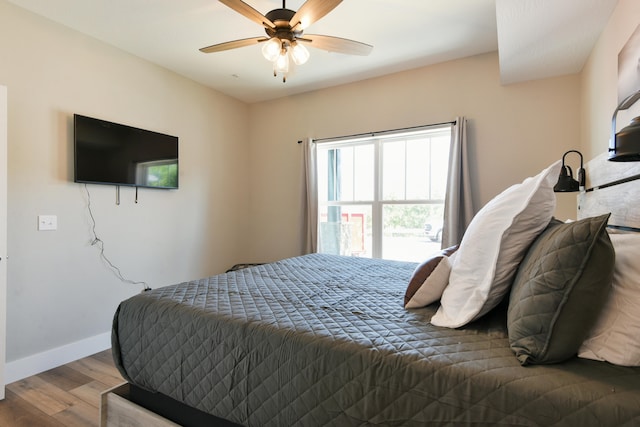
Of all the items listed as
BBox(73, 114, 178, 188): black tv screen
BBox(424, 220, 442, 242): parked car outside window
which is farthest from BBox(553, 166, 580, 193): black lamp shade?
BBox(73, 114, 178, 188): black tv screen

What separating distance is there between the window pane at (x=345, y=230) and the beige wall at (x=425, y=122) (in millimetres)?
321

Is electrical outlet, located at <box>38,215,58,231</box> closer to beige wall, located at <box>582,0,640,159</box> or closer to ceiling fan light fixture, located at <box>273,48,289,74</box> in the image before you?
ceiling fan light fixture, located at <box>273,48,289,74</box>

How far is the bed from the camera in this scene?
775mm

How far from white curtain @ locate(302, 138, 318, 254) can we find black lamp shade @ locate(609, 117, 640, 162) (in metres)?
3.11

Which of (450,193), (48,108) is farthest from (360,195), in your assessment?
(48,108)

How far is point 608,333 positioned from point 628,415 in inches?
8.4

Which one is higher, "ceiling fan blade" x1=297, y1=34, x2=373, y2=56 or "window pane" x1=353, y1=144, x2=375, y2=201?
"ceiling fan blade" x1=297, y1=34, x2=373, y2=56

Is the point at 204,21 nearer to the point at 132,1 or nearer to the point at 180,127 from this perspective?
the point at 132,1

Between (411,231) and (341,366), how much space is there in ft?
8.81

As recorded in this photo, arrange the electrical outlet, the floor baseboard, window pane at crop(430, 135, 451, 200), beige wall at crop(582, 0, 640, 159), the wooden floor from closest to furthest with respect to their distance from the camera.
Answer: beige wall at crop(582, 0, 640, 159) → the wooden floor → the floor baseboard → the electrical outlet → window pane at crop(430, 135, 451, 200)

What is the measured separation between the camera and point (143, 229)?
3.15 metres

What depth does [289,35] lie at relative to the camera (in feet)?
6.41

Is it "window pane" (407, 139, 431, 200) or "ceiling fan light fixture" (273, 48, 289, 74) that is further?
"window pane" (407, 139, 431, 200)

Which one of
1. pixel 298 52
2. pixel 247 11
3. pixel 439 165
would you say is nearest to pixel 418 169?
pixel 439 165
